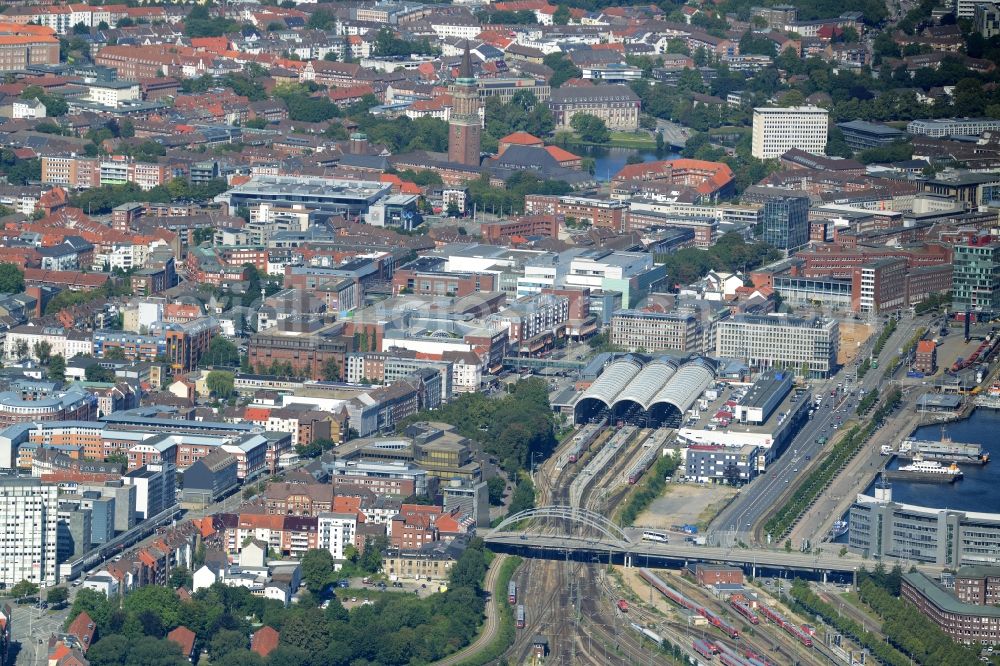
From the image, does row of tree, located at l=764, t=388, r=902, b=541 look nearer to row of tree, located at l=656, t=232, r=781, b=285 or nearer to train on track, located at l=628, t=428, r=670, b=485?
train on track, located at l=628, t=428, r=670, b=485

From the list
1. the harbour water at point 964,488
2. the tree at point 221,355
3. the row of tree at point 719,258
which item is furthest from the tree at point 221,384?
the row of tree at point 719,258

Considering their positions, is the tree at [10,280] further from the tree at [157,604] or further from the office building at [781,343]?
the tree at [157,604]

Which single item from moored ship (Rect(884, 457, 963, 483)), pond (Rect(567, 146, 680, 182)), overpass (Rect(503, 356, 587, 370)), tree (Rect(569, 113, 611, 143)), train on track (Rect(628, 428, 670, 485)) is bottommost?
moored ship (Rect(884, 457, 963, 483))

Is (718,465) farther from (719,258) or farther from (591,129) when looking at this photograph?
(591,129)

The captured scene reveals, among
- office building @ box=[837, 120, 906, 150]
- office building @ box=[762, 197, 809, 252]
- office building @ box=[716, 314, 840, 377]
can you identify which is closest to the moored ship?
office building @ box=[716, 314, 840, 377]

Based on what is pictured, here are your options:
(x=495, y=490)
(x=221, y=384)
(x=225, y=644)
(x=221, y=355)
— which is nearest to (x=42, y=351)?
(x=221, y=355)

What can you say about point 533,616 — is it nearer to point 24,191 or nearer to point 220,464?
point 220,464
